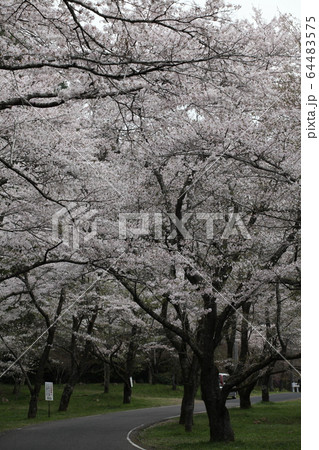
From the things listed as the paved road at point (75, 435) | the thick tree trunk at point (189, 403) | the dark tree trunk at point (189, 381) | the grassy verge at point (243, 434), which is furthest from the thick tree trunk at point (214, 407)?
the thick tree trunk at point (189, 403)

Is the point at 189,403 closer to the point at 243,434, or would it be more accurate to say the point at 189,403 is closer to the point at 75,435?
the point at 243,434

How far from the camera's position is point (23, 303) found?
2545 cm

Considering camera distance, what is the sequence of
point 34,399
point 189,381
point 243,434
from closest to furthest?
point 243,434
point 189,381
point 34,399

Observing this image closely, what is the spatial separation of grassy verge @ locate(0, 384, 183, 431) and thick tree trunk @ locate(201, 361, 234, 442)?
8182 millimetres

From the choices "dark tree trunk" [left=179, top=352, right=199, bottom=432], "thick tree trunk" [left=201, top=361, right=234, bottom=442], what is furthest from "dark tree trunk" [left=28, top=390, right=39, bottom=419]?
"thick tree trunk" [left=201, top=361, right=234, bottom=442]

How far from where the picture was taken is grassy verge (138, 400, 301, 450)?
1371 centimetres

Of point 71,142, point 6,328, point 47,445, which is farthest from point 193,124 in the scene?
point 6,328

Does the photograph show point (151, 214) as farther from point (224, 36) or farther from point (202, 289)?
point (224, 36)

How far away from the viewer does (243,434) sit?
16.7m

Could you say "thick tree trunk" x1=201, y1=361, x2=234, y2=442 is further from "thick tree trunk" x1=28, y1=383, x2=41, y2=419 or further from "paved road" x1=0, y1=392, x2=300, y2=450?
"thick tree trunk" x1=28, y1=383, x2=41, y2=419

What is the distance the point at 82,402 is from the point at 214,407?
65.7ft

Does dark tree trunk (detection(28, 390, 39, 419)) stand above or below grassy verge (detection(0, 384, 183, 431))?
above

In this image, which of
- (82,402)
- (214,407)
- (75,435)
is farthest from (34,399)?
(214,407)

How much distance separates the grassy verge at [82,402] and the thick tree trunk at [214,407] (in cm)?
818
